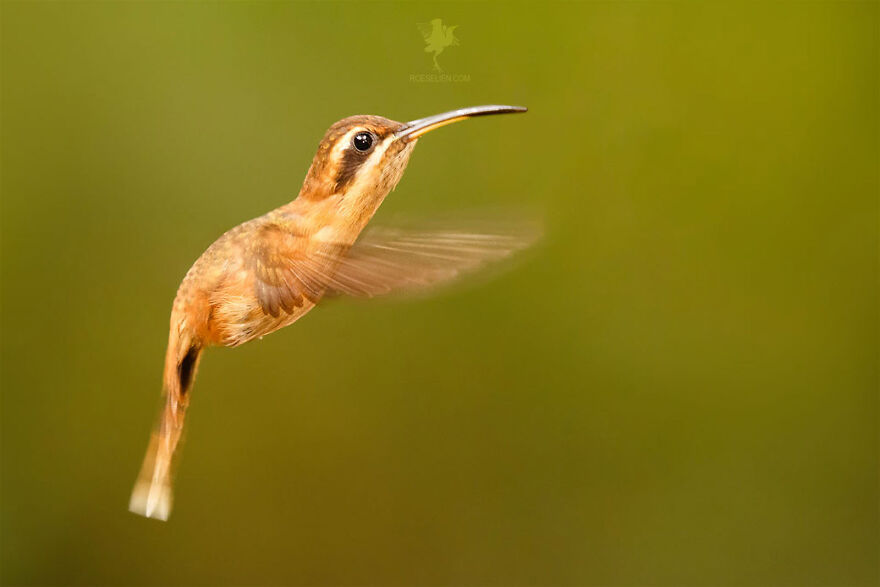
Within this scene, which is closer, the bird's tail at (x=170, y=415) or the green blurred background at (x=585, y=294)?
the bird's tail at (x=170, y=415)

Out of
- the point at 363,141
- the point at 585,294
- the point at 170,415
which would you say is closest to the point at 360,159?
the point at 363,141

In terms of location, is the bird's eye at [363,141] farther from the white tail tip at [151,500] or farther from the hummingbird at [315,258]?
the white tail tip at [151,500]

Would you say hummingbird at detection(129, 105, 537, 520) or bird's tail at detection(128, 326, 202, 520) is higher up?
hummingbird at detection(129, 105, 537, 520)

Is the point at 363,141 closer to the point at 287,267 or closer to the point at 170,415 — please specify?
the point at 287,267

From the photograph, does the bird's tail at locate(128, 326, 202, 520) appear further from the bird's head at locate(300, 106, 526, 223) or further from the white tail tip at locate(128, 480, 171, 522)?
the bird's head at locate(300, 106, 526, 223)

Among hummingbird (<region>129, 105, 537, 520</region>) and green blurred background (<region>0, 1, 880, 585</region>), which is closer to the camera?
hummingbird (<region>129, 105, 537, 520</region>)

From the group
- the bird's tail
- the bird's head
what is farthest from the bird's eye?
the bird's tail

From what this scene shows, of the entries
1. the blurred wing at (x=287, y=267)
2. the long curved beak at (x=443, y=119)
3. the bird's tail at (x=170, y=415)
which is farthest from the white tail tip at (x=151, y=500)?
the long curved beak at (x=443, y=119)

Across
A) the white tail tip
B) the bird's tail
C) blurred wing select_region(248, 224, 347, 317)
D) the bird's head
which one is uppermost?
the bird's head
